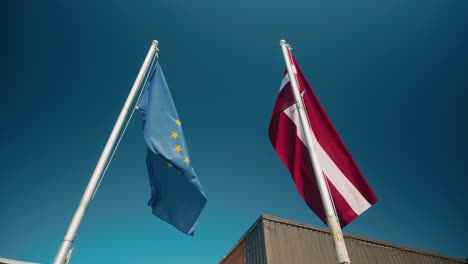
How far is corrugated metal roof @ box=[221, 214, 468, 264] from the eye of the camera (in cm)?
939

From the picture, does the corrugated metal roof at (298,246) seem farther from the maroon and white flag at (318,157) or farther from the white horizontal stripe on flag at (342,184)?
the white horizontal stripe on flag at (342,184)

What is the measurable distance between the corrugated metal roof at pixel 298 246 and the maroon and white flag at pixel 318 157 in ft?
19.3

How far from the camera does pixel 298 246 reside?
10.0m

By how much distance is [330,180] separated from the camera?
3961 millimetres

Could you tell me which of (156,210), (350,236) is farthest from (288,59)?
(350,236)

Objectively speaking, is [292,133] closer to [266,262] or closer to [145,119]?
[145,119]

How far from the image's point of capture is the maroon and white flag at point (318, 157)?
382cm

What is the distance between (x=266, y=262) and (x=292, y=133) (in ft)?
20.2

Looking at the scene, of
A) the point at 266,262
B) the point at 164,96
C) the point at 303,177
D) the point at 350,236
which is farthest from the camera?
the point at 350,236

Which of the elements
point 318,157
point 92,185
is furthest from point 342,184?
point 92,185

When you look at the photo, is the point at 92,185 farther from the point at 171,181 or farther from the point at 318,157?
the point at 318,157

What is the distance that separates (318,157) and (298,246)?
729 cm

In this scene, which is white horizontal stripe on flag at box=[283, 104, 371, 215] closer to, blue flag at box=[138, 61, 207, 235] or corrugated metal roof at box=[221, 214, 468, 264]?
blue flag at box=[138, 61, 207, 235]

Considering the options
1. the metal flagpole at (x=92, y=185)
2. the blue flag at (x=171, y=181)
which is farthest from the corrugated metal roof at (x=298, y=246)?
the metal flagpole at (x=92, y=185)
